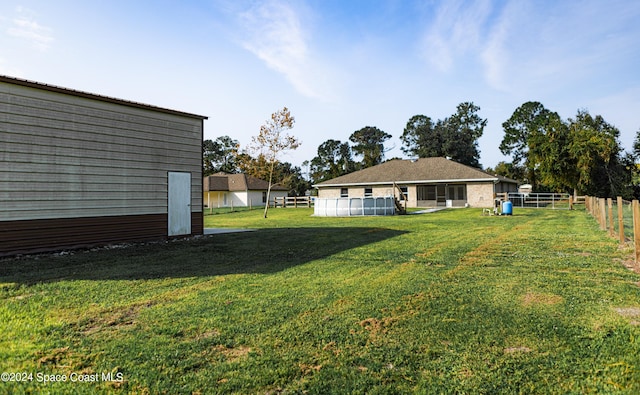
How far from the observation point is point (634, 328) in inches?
141

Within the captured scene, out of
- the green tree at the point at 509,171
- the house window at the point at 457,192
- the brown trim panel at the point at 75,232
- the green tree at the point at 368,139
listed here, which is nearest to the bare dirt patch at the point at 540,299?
the brown trim panel at the point at 75,232

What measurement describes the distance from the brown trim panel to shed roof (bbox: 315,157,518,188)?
2446cm

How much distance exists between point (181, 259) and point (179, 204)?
3800mm

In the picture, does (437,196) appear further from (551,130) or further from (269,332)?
(269,332)

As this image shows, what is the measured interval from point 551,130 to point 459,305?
109 feet

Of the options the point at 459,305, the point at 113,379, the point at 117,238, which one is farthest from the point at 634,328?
the point at 117,238

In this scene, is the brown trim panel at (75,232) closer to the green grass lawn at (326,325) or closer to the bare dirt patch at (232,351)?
the green grass lawn at (326,325)

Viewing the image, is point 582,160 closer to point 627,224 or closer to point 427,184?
point 427,184

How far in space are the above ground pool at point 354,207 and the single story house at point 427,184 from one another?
209 inches

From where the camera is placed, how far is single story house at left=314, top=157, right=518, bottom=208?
2942 cm

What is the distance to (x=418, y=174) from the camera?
107 ft

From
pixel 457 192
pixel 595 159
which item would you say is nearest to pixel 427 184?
pixel 457 192

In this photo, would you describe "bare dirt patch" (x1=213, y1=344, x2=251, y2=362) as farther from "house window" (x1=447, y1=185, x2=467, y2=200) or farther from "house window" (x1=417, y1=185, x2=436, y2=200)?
"house window" (x1=447, y1=185, x2=467, y2=200)

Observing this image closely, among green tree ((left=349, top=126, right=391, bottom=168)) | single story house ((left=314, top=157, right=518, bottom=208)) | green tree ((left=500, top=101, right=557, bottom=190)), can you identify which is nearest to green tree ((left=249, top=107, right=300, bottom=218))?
single story house ((left=314, top=157, right=518, bottom=208))
